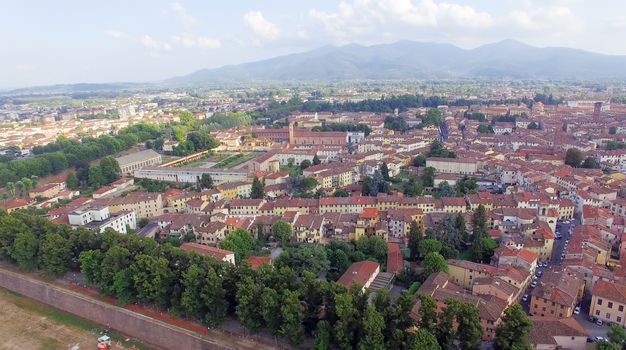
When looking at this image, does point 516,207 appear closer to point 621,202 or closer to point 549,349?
point 621,202

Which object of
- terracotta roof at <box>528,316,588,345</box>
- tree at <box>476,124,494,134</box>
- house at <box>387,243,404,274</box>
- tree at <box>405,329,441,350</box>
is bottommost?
house at <box>387,243,404,274</box>

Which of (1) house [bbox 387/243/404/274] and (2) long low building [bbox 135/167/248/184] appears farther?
(2) long low building [bbox 135/167/248/184]

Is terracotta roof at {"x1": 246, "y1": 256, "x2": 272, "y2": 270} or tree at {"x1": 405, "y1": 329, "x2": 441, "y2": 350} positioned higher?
tree at {"x1": 405, "y1": 329, "x2": 441, "y2": 350}

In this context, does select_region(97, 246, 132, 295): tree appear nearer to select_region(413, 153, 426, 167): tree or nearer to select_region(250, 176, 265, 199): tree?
select_region(250, 176, 265, 199): tree

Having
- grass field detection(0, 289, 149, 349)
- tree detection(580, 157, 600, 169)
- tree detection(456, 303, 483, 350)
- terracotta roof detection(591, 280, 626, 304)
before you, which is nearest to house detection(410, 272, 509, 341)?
tree detection(456, 303, 483, 350)

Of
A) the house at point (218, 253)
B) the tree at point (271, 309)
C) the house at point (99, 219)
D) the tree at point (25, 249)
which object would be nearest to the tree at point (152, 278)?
the house at point (218, 253)

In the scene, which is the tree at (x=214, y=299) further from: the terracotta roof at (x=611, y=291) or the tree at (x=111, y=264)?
the terracotta roof at (x=611, y=291)

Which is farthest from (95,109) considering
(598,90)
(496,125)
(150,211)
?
(598,90)
